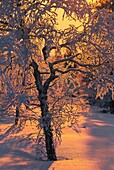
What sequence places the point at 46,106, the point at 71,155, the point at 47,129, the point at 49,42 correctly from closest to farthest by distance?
1. the point at 49,42
2. the point at 47,129
3. the point at 46,106
4. the point at 71,155

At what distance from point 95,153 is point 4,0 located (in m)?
4.50

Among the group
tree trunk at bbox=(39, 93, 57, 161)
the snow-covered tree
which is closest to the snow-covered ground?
tree trunk at bbox=(39, 93, 57, 161)

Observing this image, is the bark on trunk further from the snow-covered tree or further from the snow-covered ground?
the snow-covered ground

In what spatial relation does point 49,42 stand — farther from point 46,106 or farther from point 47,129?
point 47,129

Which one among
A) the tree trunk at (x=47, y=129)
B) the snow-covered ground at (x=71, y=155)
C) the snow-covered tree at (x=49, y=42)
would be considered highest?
the snow-covered tree at (x=49, y=42)

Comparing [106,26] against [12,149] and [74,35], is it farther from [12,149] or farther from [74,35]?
[12,149]

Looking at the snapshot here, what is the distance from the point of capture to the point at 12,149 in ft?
33.0

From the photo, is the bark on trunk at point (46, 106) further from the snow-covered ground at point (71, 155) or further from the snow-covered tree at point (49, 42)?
the snow-covered ground at point (71, 155)

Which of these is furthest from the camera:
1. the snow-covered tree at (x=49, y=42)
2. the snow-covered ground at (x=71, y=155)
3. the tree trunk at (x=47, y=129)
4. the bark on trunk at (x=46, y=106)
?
the bark on trunk at (x=46, y=106)

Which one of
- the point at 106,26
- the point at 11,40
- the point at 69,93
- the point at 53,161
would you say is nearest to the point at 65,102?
the point at 69,93

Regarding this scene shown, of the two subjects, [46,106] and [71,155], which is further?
[71,155]

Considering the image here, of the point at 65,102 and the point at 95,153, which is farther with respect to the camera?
the point at 95,153

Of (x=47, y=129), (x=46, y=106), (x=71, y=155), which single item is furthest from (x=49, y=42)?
(x=71, y=155)

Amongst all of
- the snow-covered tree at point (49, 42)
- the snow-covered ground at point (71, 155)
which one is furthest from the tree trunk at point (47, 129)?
the snow-covered ground at point (71, 155)
